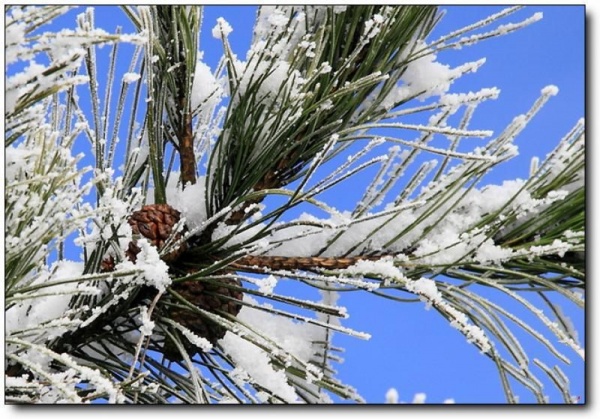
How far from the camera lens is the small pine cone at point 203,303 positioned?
0.74 metres

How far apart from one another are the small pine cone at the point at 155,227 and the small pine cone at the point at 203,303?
0.03m

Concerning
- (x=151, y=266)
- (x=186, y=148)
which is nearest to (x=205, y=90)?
(x=186, y=148)

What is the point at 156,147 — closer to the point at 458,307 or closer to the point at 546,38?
the point at 458,307

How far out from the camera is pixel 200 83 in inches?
30.7

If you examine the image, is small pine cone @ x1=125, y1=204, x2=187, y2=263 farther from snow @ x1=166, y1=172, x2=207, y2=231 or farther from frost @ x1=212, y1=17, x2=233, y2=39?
frost @ x1=212, y1=17, x2=233, y2=39

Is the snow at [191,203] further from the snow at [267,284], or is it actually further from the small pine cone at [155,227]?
the snow at [267,284]

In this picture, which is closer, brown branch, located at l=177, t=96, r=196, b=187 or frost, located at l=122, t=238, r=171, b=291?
frost, located at l=122, t=238, r=171, b=291

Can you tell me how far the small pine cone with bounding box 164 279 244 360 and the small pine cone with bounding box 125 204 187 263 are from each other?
32 mm

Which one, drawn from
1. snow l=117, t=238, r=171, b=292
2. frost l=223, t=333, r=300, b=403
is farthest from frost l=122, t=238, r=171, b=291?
frost l=223, t=333, r=300, b=403

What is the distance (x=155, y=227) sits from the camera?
737mm

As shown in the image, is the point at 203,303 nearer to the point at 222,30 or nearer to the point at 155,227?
the point at 155,227

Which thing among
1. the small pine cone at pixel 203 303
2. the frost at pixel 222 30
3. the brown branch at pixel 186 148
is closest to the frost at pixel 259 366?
the small pine cone at pixel 203 303

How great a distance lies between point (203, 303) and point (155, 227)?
0.08m

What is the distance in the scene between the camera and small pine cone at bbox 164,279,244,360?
0.74 meters
